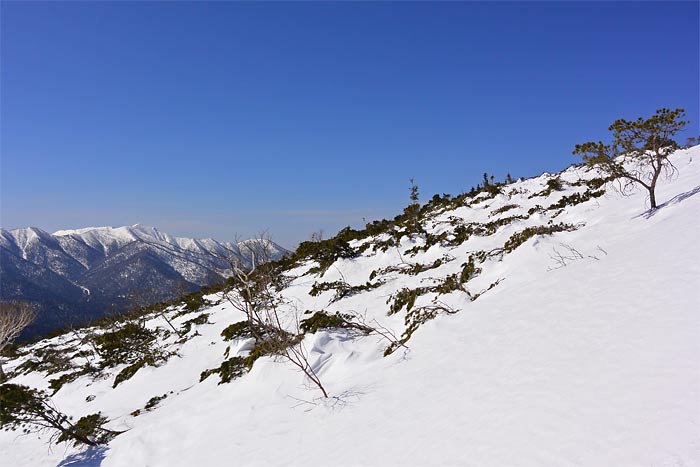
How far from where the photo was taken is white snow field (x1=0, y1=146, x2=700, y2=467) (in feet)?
13.4

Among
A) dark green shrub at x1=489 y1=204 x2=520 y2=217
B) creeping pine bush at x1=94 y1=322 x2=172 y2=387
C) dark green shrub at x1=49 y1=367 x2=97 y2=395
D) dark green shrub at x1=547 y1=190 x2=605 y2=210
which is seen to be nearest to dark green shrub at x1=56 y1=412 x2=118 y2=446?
creeping pine bush at x1=94 y1=322 x2=172 y2=387

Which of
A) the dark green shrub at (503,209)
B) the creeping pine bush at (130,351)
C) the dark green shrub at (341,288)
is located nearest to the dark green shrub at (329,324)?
the dark green shrub at (341,288)

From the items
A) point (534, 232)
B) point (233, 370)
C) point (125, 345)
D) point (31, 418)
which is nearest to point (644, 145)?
point (534, 232)

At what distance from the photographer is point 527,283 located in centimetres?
1010

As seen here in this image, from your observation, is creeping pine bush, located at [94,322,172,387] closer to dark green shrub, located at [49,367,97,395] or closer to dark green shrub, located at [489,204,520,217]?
dark green shrub, located at [49,367,97,395]

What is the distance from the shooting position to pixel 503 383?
574 centimetres

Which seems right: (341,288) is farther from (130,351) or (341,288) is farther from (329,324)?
(130,351)

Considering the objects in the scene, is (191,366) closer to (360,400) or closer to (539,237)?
(360,400)

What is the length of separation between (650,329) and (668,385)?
146 centimetres

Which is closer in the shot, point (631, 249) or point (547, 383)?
point (547, 383)

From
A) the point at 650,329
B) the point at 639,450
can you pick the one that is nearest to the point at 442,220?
the point at 650,329

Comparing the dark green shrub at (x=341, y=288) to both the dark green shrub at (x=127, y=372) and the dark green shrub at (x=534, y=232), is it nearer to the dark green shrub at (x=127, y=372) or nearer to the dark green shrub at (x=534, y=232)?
the dark green shrub at (x=534, y=232)

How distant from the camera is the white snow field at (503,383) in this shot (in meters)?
4.09

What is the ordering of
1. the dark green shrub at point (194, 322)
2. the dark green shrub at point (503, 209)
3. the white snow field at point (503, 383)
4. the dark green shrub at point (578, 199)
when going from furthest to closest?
the dark green shrub at point (503, 209) < the dark green shrub at point (194, 322) < the dark green shrub at point (578, 199) < the white snow field at point (503, 383)
